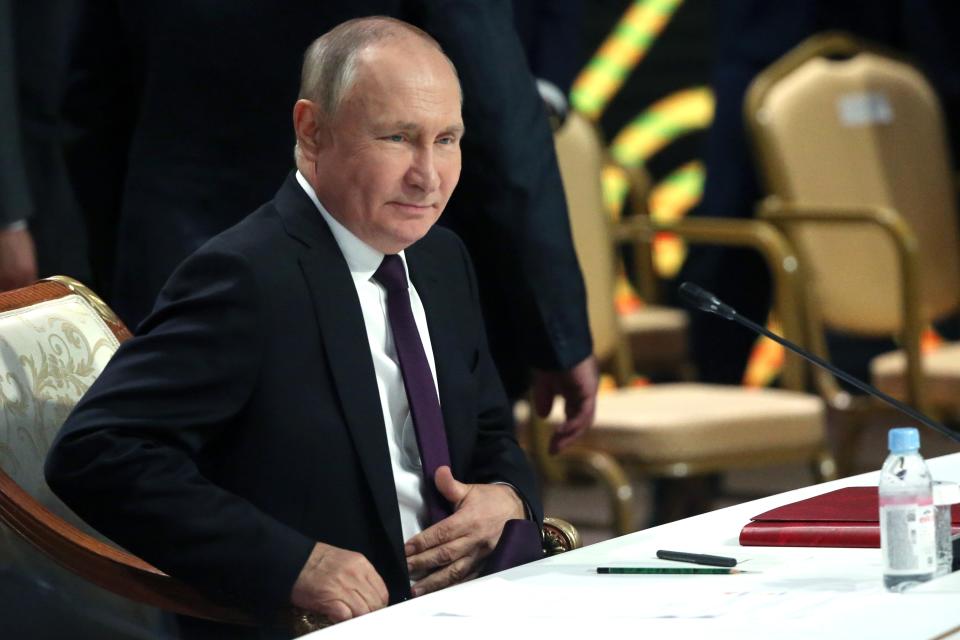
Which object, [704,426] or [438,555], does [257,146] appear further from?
[704,426]

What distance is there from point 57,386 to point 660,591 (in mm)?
716

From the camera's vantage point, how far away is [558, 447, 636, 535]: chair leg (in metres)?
2.90

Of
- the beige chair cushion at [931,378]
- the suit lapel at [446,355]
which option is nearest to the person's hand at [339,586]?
the suit lapel at [446,355]

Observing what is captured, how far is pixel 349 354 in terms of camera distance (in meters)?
1.62

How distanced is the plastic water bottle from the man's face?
0.51 meters

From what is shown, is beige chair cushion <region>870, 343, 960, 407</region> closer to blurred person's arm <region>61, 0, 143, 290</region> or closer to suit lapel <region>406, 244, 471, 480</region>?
blurred person's arm <region>61, 0, 143, 290</region>

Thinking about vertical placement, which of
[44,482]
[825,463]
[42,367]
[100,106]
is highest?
[100,106]

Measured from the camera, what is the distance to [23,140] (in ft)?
9.95

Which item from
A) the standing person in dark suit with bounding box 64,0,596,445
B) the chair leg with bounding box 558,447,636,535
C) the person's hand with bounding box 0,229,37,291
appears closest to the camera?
the standing person in dark suit with bounding box 64,0,596,445

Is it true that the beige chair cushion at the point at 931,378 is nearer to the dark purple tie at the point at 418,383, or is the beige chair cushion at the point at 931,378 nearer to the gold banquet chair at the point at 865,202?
the gold banquet chair at the point at 865,202

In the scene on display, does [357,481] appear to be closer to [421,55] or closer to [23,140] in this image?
[421,55]

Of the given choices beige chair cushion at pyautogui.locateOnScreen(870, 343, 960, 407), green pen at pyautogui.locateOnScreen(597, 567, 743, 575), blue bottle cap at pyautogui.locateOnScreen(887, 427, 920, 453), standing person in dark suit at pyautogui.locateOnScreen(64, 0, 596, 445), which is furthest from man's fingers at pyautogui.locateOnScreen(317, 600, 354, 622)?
beige chair cushion at pyautogui.locateOnScreen(870, 343, 960, 407)

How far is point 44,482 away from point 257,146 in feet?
1.64

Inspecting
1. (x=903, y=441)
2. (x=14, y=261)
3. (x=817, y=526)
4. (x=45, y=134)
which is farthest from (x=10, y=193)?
(x=903, y=441)
